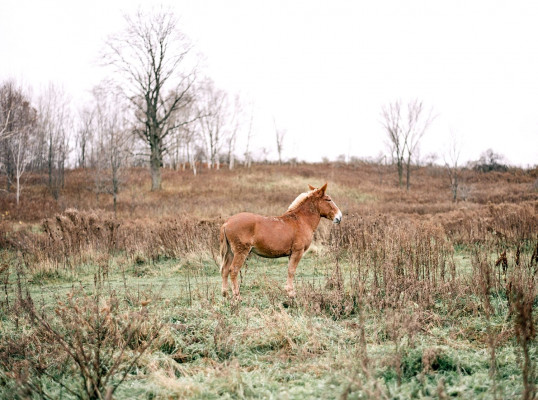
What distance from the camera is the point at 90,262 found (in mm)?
9555

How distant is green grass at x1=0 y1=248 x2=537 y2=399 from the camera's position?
9.91 ft

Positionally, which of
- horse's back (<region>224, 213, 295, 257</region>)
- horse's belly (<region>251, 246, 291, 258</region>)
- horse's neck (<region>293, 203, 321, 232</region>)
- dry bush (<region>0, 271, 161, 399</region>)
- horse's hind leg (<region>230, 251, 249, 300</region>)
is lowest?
dry bush (<region>0, 271, 161, 399</region>)

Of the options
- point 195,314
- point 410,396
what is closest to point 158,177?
point 195,314

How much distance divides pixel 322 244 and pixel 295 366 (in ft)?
25.7

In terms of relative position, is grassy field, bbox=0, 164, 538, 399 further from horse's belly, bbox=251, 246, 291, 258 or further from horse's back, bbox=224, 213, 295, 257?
horse's back, bbox=224, 213, 295, 257

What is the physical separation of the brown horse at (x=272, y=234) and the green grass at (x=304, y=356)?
59 cm

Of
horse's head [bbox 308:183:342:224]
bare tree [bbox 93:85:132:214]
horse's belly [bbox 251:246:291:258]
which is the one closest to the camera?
horse's belly [bbox 251:246:291:258]

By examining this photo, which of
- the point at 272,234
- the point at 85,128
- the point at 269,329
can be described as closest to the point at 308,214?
the point at 272,234

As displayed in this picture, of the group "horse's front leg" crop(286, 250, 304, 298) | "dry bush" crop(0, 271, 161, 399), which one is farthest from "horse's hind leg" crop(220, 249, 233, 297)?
"dry bush" crop(0, 271, 161, 399)

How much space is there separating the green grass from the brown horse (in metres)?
0.59

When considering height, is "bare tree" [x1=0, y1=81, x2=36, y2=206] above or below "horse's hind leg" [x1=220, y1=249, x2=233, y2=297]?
above

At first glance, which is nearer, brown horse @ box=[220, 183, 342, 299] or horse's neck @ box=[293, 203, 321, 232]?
brown horse @ box=[220, 183, 342, 299]

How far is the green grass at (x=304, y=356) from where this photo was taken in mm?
3021

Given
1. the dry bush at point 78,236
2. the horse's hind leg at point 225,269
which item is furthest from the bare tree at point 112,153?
the horse's hind leg at point 225,269
